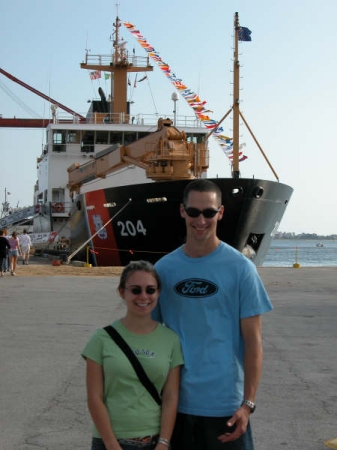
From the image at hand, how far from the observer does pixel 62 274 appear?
17656 millimetres

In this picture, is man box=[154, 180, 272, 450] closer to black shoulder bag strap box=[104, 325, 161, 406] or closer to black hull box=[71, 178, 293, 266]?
black shoulder bag strap box=[104, 325, 161, 406]

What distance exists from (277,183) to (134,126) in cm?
935

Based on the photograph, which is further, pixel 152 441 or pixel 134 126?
pixel 134 126

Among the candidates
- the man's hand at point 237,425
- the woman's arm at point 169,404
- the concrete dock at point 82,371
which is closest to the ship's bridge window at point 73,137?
the concrete dock at point 82,371

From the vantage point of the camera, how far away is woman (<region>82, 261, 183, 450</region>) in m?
2.61

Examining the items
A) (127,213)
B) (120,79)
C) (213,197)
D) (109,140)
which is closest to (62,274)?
(127,213)

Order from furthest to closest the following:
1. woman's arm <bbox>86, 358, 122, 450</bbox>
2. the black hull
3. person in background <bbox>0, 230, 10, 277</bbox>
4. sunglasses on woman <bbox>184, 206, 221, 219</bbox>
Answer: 1. the black hull
2. person in background <bbox>0, 230, 10, 277</bbox>
3. sunglasses on woman <bbox>184, 206, 221, 219</bbox>
4. woman's arm <bbox>86, 358, 122, 450</bbox>

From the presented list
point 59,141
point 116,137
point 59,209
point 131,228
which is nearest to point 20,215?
point 59,209

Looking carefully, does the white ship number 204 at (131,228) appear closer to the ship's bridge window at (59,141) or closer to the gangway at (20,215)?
the ship's bridge window at (59,141)

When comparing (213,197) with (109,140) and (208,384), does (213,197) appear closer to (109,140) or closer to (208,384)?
(208,384)

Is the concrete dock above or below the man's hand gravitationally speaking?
below

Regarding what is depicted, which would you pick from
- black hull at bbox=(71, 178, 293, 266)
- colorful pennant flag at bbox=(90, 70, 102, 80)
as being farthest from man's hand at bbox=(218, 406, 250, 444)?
colorful pennant flag at bbox=(90, 70, 102, 80)

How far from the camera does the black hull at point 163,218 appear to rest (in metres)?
19.0

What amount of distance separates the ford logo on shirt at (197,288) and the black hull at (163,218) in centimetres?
1542
